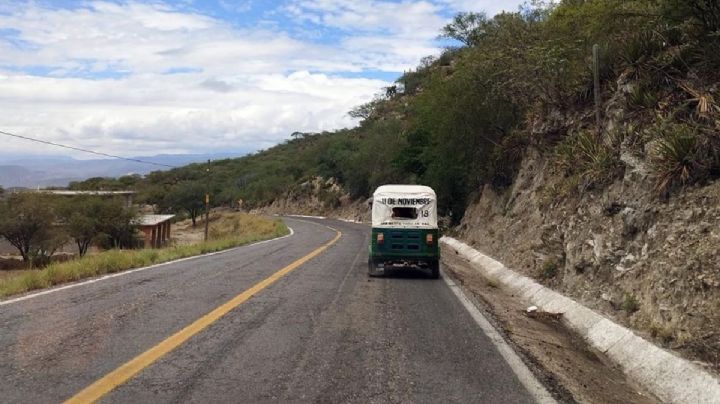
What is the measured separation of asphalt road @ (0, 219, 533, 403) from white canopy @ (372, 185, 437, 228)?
13.1 feet

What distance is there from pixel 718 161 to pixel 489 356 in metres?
4.82

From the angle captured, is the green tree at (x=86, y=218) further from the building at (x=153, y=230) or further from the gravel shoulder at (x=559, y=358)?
the gravel shoulder at (x=559, y=358)

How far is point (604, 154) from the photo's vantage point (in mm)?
12484

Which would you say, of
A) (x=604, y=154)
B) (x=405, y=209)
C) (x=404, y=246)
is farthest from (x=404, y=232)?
(x=604, y=154)

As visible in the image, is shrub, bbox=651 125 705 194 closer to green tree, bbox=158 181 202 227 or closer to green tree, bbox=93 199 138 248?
green tree, bbox=93 199 138 248

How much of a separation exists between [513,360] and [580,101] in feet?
41.5

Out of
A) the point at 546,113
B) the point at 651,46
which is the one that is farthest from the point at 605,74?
the point at 546,113

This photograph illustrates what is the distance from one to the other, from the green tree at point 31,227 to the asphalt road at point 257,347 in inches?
1636

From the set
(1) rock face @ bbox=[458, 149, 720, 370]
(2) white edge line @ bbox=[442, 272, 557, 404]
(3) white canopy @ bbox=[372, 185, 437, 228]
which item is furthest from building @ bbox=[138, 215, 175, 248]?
(2) white edge line @ bbox=[442, 272, 557, 404]

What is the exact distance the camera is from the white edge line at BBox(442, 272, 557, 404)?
5.53m

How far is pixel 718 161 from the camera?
28.7 feet

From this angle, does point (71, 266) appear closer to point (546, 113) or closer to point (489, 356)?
point (489, 356)

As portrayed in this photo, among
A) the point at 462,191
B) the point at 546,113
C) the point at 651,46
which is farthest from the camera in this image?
the point at 462,191

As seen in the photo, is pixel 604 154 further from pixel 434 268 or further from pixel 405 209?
pixel 405 209
